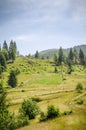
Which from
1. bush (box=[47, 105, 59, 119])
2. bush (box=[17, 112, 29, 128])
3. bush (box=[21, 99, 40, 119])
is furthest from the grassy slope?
bush (box=[21, 99, 40, 119])

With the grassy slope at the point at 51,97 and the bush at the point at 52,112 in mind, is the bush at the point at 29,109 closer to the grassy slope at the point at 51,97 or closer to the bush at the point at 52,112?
the grassy slope at the point at 51,97

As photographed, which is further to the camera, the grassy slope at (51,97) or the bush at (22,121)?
the bush at (22,121)

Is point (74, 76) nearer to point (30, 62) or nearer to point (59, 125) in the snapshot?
point (30, 62)

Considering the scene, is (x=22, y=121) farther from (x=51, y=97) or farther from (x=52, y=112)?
(x=51, y=97)

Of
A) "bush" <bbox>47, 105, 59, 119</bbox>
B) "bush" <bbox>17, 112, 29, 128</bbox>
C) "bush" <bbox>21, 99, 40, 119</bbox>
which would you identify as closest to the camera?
"bush" <bbox>17, 112, 29, 128</bbox>

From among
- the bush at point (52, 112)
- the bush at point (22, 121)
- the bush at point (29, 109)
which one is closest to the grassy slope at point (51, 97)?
the bush at point (22, 121)

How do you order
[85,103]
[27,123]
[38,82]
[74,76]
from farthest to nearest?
[74,76] → [38,82] → [85,103] → [27,123]

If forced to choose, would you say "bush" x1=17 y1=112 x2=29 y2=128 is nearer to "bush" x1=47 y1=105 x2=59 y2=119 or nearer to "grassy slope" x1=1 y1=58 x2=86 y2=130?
"grassy slope" x1=1 y1=58 x2=86 y2=130

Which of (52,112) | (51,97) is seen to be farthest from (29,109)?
(51,97)

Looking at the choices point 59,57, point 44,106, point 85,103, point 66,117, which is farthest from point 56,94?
point 59,57

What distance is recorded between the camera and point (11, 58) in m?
188

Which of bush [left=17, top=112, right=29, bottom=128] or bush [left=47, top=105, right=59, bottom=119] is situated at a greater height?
bush [left=47, top=105, right=59, bottom=119]

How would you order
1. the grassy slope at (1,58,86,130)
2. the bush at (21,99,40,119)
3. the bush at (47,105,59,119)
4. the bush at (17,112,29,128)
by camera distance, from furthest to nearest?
the bush at (21,99,40,119) → the bush at (47,105,59,119) → the bush at (17,112,29,128) → the grassy slope at (1,58,86,130)

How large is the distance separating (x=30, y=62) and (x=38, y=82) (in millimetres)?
66038
